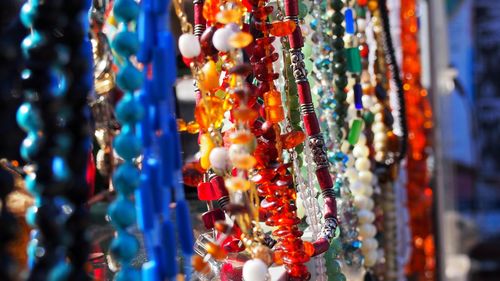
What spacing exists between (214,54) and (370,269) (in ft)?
1.37

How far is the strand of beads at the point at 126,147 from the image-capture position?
35 centimetres

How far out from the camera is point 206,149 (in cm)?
48

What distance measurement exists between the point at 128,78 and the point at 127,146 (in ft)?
0.12

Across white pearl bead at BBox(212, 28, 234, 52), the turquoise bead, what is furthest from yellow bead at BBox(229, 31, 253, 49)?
the turquoise bead

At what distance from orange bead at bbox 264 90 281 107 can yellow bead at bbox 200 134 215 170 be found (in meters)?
0.06

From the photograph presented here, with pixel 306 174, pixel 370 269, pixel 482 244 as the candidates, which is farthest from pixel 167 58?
pixel 482 244

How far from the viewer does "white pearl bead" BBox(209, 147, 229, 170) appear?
1.50ft

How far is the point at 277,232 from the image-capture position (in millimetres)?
541

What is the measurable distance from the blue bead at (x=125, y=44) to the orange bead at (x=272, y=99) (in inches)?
6.8

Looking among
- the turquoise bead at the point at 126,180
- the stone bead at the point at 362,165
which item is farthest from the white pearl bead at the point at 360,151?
the turquoise bead at the point at 126,180

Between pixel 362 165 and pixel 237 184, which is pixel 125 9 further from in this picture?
pixel 362 165

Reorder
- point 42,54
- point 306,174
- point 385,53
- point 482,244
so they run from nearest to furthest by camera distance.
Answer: point 42,54 → point 306,174 → point 385,53 → point 482,244

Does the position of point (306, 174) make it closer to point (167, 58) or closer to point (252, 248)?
point (252, 248)

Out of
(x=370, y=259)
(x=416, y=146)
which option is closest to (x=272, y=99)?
(x=370, y=259)
